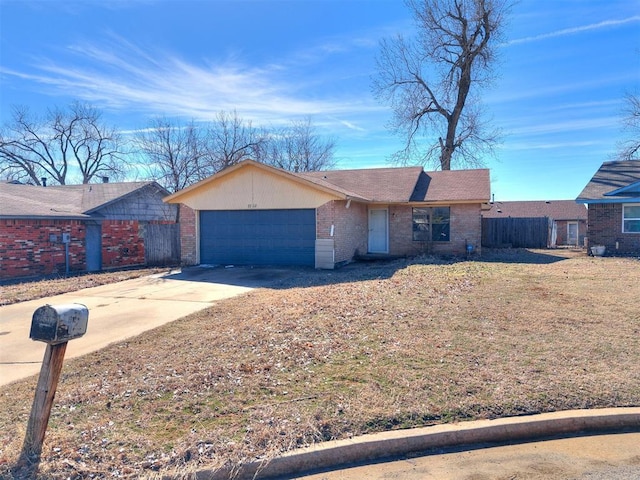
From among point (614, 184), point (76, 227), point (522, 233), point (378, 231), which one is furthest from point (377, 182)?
point (76, 227)

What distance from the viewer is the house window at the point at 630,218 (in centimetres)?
1781

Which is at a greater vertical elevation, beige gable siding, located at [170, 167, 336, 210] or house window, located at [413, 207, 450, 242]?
beige gable siding, located at [170, 167, 336, 210]

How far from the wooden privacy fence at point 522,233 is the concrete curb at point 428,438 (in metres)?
20.6

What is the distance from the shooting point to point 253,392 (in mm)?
4332

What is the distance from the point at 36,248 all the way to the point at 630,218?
73.7ft

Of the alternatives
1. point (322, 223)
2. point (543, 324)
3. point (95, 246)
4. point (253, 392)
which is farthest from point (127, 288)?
point (543, 324)

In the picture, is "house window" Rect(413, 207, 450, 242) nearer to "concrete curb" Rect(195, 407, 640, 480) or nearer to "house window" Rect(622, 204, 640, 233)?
"house window" Rect(622, 204, 640, 233)

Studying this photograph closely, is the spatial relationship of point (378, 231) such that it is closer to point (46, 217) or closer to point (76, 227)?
point (76, 227)

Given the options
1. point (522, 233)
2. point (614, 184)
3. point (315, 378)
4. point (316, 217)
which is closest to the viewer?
point (315, 378)

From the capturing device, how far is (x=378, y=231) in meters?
19.3

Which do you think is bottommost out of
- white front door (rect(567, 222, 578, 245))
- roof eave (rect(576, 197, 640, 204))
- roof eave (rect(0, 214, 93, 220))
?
white front door (rect(567, 222, 578, 245))

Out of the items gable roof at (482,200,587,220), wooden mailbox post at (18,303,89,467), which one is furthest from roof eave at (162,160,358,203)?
gable roof at (482,200,587,220)

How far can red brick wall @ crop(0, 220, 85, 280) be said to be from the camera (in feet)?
48.1

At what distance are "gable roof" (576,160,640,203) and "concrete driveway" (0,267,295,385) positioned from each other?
1311 centimetres
